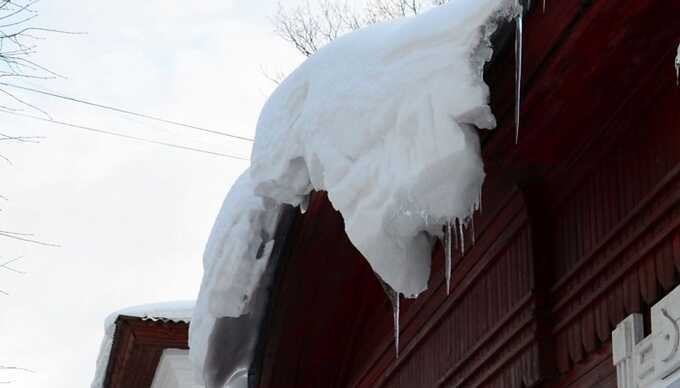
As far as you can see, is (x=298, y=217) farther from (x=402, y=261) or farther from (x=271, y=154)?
(x=402, y=261)

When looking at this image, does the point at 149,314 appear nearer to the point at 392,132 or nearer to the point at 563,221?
the point at 563,221

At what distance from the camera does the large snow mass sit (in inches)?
128

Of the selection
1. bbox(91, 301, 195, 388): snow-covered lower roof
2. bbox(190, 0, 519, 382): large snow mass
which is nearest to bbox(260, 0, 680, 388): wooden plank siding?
bbox(190, 0, 519, 382): large snow mass

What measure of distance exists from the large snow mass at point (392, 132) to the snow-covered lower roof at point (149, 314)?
18.0ft

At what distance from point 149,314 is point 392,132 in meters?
6.69

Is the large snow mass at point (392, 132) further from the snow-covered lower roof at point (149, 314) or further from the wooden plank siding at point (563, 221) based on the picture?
the snow-covered lower roof at point (149, 314)

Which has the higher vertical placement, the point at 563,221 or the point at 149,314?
the point at 149,314

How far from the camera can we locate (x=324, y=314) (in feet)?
19.8

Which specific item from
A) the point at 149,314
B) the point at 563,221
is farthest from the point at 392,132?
the point at 149,314

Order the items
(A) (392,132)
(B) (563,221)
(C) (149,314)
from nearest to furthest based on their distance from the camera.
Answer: (A) (392,132) < (B) (563,221) < (C) (149,314)

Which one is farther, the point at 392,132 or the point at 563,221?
the point at 563,221

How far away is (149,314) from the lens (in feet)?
32.6

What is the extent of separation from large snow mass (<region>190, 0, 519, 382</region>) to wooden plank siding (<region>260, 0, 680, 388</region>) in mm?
218

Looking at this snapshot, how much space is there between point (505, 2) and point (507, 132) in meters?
0.86
